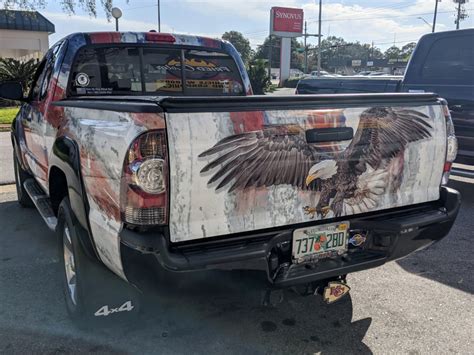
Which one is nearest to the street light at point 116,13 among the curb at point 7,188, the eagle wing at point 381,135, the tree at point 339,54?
the curb at point 7,188

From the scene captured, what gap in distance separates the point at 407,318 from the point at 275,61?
4029 inches

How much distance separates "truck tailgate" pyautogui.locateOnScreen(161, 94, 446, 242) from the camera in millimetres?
2275

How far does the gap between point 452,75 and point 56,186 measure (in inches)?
207

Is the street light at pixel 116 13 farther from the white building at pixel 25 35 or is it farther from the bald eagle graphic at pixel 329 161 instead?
the white building at pixel 25 35

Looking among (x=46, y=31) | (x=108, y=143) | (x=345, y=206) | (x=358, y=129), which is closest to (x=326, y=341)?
(x=345, y=206)

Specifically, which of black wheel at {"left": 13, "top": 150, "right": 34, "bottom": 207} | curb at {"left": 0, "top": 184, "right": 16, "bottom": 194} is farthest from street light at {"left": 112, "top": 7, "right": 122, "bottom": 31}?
black wheel at {"left": 13, "top": 150, "right": 34, "bottom": 207}

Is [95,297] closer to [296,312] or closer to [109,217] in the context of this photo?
[109,217]

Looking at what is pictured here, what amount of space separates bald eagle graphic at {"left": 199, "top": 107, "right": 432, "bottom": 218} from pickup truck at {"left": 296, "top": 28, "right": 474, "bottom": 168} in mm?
3337

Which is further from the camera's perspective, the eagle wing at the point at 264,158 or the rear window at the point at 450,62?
the rear window at the point at 450,62

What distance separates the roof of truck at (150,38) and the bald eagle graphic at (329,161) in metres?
2.50

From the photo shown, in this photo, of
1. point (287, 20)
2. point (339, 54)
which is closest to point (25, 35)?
point (287, 20)

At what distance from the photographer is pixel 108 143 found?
236cm

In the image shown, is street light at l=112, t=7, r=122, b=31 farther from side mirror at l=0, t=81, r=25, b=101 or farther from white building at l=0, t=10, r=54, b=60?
white building at l=0, t=10, r=54, b=60

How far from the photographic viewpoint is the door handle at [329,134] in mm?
2523
